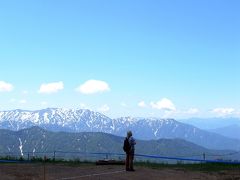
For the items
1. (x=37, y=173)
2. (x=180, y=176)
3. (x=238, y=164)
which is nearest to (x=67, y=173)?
(x=37, y=173)

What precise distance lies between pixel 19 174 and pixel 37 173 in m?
1.07

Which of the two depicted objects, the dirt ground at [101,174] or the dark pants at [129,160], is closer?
the dirt ground at [101,174]

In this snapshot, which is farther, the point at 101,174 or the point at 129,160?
the point at 129,160

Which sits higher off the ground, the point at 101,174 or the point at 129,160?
the point at 129,160

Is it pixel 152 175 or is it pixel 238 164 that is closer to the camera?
pixel 152 175

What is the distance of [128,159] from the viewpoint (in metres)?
27.7

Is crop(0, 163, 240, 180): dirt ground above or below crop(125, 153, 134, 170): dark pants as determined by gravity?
below

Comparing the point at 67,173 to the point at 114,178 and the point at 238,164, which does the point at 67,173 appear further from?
the point at 238,164

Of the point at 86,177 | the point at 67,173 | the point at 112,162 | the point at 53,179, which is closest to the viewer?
the point at 53,179

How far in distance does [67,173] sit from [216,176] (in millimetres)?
8971

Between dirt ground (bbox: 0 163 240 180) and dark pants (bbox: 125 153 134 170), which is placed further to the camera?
dark pants (bbox: 125 153 134 170)

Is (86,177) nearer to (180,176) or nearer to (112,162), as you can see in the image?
(180,176)

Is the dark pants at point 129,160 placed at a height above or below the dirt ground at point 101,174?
above

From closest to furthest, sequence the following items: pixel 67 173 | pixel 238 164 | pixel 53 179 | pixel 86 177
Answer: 1. pixel 53 179
2. pixel 86 177
3. pixel 67 173
4. pixel 238 164
